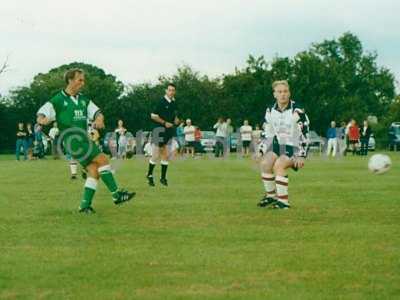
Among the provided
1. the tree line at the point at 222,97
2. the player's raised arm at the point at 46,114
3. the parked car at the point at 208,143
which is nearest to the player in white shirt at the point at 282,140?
the player's raised arm at the point at 46,114

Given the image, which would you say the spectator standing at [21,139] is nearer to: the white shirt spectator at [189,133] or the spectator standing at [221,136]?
the white shirt spectator at [189,133]

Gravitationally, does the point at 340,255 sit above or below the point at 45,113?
below

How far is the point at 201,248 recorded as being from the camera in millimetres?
9531

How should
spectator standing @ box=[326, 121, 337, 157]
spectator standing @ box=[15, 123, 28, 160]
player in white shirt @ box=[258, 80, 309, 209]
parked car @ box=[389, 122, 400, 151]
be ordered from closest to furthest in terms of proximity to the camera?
1. player in white shirt @ box=[258, 80, 309, 209]
2. spectator standing @ box=[15, 123, 28, 160]
3. spectator standing @ box=[326, 121, 337, 157]
4. parked car @ box=[389, 122, 400, 151]

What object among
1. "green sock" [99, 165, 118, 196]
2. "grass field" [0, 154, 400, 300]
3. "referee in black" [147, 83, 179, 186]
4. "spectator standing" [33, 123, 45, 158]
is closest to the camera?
"grass field" [0, 154, 400, 300]

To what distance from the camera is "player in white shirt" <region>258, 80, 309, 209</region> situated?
14.4 m

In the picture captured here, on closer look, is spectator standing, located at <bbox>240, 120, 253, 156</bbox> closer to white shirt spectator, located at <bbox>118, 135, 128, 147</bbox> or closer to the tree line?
white shirt spectator, located at <bbox>118, 135, 128, 147</bbox>

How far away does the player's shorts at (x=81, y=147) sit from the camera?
1362 centimetres

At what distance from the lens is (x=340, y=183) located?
20812 millimetres

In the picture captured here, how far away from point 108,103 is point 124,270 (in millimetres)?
67379

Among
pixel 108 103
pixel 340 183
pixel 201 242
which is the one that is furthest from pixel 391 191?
pixel 108 103

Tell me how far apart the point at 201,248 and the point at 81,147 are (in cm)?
462

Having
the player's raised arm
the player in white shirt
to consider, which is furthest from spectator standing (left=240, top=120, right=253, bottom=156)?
the player's raised arm

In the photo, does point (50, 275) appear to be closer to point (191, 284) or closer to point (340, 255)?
point (191, 284)
